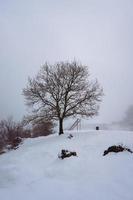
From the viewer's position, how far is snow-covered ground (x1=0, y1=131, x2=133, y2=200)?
10727mm

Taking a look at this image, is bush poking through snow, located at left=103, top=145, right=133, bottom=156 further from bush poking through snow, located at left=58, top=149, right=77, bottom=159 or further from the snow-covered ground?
bush poking through snow, located at left=58, top=149, right=77, bottom=159

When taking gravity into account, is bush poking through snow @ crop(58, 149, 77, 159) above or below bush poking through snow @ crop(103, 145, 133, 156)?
below

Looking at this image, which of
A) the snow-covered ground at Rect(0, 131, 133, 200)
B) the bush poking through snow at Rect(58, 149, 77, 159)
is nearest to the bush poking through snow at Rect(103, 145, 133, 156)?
the snow-covered ground at Rect(0, 131, 133, 200)

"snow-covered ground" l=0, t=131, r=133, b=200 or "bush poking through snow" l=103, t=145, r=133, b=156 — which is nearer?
"snow-covered ground" l=0, t=131, r=133, b=200

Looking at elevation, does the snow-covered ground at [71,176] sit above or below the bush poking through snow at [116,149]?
below

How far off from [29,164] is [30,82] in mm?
16088

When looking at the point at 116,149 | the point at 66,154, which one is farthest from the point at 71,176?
the point at 116,149

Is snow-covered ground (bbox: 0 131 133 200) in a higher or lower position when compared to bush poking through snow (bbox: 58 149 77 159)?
lower

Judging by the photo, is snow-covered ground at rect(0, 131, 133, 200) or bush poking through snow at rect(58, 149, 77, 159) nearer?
snow-covered ground at rect(0, 131, 133, 200)

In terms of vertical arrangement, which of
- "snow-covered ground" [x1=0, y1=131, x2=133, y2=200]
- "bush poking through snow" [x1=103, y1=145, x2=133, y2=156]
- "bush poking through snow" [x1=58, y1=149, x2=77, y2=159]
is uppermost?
"bush poking through snow" [x1=103, y1=145, x2=133, y2=156]

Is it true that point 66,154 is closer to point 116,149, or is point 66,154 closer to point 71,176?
point 71,176

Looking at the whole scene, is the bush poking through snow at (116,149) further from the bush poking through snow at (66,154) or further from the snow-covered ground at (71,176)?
the bush poking through snow at (66,154)

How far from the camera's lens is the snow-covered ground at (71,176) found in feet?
35.2

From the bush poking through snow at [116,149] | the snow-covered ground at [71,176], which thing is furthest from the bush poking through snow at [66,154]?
the bush poking through snow at [116,149]
